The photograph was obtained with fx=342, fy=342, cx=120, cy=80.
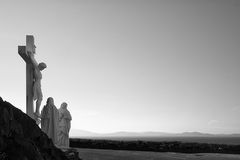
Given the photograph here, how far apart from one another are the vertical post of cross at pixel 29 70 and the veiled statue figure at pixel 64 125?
1.62 metres

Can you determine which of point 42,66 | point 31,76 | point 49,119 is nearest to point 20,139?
point 49,119

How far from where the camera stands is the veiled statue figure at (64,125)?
1330 centimetres

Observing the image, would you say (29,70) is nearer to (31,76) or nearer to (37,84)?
(31,76)

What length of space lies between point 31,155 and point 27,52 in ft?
16.0

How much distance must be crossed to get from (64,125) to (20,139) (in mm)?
4733

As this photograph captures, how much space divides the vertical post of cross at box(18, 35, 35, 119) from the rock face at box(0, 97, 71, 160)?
182 cm

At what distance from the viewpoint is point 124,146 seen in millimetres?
38219

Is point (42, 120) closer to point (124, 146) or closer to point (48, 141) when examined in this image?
point (48, 141)

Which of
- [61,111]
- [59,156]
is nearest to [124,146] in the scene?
[61,111]

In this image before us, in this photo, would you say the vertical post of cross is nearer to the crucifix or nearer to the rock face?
the crucifix

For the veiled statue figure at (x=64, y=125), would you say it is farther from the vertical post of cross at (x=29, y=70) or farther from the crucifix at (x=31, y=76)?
the vertical post of cross at (x=29, y=70)

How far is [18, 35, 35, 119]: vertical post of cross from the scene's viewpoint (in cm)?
1217

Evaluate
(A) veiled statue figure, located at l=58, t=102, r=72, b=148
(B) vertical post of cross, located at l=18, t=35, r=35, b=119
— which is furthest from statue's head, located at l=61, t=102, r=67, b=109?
(B) vertical post of cross, located at l=18, t=35, r=35, b=119

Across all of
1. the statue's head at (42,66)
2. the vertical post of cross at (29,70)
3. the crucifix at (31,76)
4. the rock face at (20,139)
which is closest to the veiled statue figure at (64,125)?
the crucifix at (31,76)
